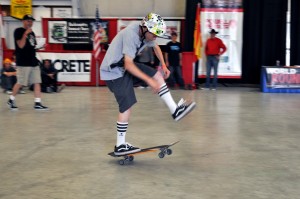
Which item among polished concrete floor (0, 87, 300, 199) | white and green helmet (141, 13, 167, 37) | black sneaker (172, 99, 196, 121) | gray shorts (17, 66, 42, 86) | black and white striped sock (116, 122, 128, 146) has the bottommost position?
polished concrete floor (0, 87, 300, 199)

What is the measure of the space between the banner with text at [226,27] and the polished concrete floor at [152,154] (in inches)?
173

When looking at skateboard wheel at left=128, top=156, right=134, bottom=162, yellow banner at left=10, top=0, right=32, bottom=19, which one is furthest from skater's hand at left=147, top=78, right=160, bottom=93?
yellow banner at left=10, top=0, right=32, bottom=19

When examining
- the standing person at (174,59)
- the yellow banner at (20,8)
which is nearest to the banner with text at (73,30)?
the yellow banner at (20,8)

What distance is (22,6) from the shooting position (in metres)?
14.8

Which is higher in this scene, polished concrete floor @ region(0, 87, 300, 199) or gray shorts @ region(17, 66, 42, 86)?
gray shorts @ region(17, 66, 42, 86)

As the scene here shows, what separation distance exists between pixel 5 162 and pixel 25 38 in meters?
3.61

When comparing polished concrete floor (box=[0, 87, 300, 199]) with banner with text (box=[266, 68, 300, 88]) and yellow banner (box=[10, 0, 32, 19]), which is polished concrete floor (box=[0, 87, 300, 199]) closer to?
banner with text (box=[266, 68, 300, 88])

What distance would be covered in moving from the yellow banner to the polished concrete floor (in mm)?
6657

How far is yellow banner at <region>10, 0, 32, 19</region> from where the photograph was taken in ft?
48.6

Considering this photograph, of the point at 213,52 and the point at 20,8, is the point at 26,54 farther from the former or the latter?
the point at 20,8

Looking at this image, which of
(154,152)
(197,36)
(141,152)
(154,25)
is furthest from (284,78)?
(154,25)

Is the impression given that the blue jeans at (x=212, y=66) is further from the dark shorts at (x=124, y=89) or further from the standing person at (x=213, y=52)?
the dark shorts at (x=124, y=89)

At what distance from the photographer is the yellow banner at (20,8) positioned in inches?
583

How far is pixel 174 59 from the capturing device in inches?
491
